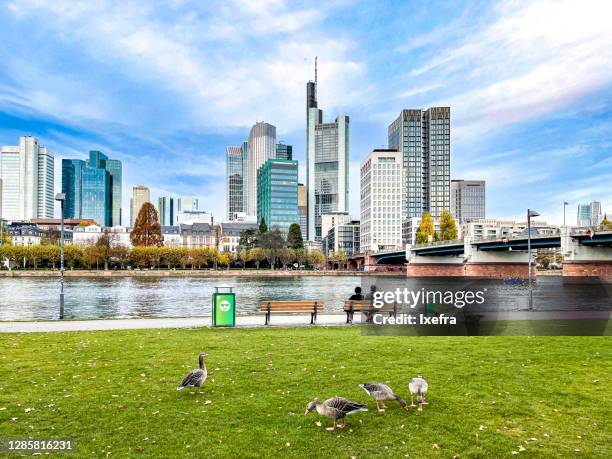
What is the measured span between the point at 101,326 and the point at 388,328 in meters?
12.5

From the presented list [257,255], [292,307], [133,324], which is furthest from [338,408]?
[257,255]

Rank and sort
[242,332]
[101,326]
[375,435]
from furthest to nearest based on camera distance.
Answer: [101,326] → [242,332] → [375,435]

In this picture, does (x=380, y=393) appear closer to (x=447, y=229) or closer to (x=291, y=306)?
(x=291, y=306)

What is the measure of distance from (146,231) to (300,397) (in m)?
152

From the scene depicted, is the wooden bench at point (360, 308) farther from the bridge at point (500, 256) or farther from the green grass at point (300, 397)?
the bridge at point (500, 256)

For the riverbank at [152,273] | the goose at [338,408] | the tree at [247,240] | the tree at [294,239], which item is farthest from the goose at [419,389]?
the tree at [247,240]

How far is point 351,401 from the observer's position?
813 centimetres

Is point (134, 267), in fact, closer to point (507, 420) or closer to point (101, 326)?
point (101, 326)

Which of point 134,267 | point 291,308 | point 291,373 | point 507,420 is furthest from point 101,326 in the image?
point 134,267

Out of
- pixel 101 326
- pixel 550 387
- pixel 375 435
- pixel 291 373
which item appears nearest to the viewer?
pixel 375 435

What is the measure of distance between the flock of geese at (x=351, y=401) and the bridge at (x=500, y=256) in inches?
2750

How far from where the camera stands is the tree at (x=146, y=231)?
152 meters

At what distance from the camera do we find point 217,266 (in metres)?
148

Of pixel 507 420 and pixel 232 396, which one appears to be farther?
pixel 232 396
